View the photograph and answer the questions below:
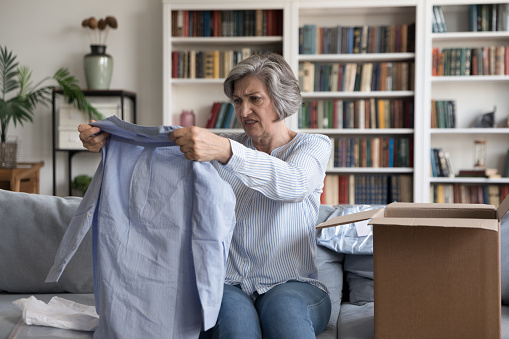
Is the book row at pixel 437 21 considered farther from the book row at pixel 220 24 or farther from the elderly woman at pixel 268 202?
the elderly woman at pixel 268 202

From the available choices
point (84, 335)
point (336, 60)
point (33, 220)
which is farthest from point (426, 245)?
point (336, 60)

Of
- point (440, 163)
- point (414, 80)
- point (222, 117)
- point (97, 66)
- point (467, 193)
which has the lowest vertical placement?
point (467, 193)

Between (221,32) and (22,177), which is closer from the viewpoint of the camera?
(22,177)

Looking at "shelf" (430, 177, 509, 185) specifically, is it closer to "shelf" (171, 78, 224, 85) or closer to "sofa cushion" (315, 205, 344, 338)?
"shelf" (171, 78, 224, 85)

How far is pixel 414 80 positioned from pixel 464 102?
18.5 inches

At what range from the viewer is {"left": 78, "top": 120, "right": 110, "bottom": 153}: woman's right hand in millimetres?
1574

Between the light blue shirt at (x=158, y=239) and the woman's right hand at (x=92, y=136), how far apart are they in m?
0.03

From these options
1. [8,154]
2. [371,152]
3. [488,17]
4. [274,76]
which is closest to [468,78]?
[488,17]

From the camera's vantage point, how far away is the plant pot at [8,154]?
438cm

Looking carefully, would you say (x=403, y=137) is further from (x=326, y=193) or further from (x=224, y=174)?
(x=224, y=174)

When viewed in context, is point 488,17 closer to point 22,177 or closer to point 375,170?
point 375,170

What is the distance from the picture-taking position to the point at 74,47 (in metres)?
4.95

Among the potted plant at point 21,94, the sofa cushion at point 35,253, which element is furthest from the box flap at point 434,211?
the potted plant at point 21,94

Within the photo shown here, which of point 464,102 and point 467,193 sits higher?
point 464,102
